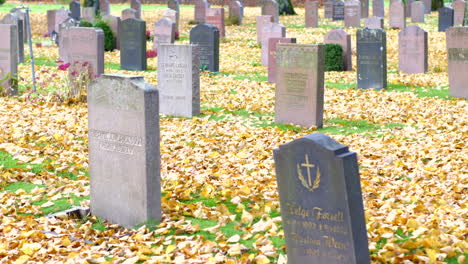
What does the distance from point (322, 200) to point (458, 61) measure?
33.4ft

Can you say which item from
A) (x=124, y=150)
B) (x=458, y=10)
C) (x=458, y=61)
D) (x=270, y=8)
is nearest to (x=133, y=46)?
(x=458, y=61)

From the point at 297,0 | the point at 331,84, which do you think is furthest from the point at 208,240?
the point at 297,0

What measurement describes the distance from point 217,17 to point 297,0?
2346 cm

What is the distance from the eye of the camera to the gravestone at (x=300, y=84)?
11.2m

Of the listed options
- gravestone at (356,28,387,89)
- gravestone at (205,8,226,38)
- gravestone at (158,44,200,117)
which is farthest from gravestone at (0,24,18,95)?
gravestone at (205,8,226,38)

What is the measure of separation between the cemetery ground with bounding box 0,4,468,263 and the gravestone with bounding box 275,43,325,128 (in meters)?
0.23

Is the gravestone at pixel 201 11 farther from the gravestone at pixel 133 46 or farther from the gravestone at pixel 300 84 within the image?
the gravestone at pixel 300 84

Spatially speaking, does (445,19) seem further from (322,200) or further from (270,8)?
(322,200)

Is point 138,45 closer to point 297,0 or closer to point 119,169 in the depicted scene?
point 119,169

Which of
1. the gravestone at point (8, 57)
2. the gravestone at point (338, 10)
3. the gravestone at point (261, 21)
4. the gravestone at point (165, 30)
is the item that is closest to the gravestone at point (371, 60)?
the gravestone at point (8, 57)

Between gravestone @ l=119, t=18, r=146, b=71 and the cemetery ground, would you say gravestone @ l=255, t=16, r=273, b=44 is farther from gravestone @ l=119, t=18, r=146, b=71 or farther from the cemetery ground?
the cemetery ground

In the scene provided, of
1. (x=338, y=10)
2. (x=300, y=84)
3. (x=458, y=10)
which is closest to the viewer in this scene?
(x=300, y=84)

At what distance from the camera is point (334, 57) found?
19312mm

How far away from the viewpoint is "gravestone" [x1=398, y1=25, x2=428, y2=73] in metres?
18.0
